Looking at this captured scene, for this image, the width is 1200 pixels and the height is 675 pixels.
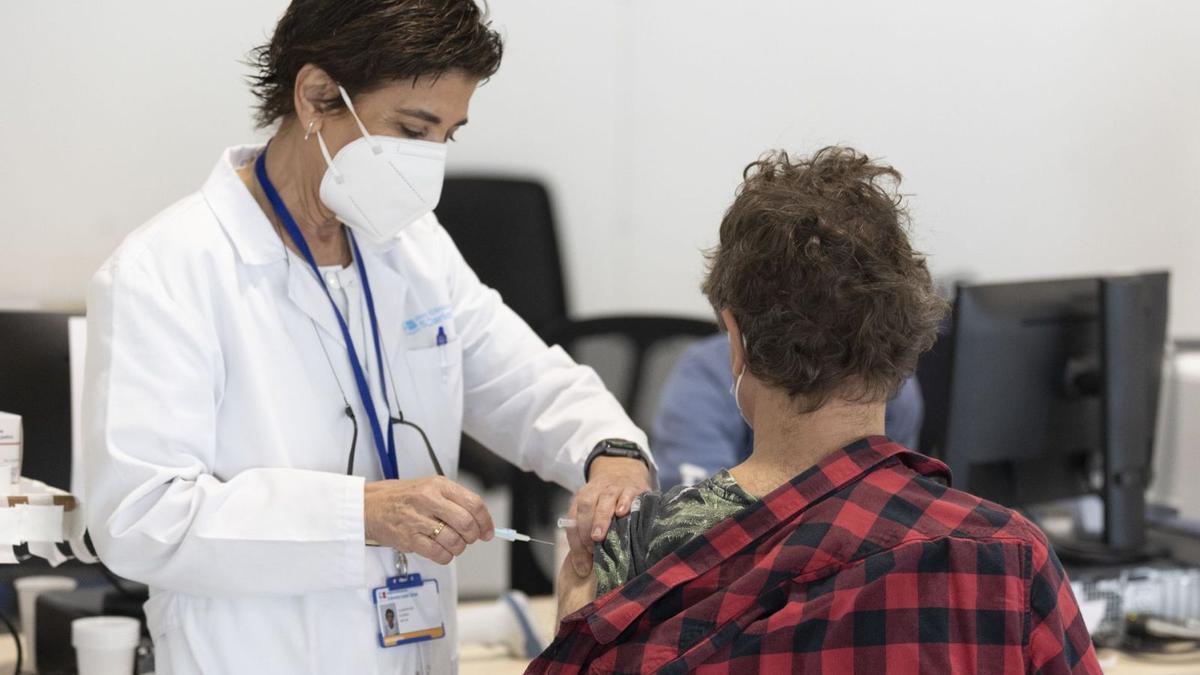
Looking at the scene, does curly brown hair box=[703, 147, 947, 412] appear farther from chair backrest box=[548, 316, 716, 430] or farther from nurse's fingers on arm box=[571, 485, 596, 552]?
chair backrest box=[548, 316, 716, 430]

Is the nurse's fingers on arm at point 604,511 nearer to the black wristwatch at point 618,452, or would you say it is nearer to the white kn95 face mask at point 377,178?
the black wristwatch at point 618,452

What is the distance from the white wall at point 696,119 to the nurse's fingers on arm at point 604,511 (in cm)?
206

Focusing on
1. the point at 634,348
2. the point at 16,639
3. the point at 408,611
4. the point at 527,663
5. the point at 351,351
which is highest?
the point at 351,351

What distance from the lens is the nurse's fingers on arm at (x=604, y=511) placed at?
1.39 metres

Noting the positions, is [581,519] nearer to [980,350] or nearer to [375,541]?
[375,541]

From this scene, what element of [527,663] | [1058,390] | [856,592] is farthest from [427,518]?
[1058,390]

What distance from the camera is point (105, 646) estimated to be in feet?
5.76

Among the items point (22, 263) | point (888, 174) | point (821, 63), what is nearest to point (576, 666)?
point (888, 174)

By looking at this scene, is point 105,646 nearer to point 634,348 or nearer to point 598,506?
point 598,506

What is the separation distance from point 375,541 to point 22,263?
6.60ft

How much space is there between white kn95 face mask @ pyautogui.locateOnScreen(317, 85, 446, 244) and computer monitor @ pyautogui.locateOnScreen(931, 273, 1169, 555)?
1.09m

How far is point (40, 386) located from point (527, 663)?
88cm

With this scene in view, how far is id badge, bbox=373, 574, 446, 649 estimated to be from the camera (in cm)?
157

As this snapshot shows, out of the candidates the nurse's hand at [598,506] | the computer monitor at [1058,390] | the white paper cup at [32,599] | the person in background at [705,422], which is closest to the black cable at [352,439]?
the nurse's hand at [598,506]
